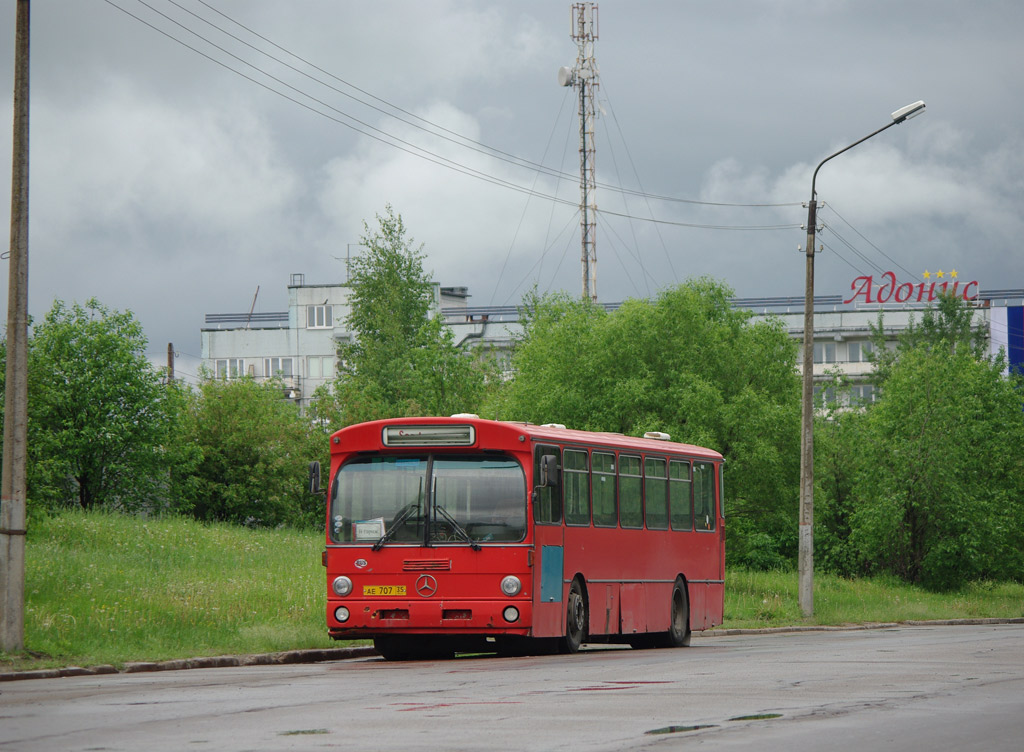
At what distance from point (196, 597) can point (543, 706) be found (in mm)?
12542

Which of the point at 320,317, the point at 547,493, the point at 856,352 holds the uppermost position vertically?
the point at 320,317

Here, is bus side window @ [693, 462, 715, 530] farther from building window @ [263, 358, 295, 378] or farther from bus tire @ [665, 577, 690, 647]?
building window @ [263, 358, 295, 378]

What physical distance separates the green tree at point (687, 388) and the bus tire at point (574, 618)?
66.4 feet

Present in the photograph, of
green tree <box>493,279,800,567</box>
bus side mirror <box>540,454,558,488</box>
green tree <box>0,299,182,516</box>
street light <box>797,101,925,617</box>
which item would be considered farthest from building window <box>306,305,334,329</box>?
bus side mirror <box>540,454,558,488</box>

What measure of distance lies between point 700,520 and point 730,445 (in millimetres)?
Answer: 17138

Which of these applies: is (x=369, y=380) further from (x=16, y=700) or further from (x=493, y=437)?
(x=16, y=700)

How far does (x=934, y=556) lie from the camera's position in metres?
49.2

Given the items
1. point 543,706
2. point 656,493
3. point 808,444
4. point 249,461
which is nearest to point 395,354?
point 249,461

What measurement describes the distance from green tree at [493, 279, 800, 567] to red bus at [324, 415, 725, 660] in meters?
20.3

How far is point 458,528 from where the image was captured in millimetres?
19797

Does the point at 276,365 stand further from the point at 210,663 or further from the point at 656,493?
the point at 210,663

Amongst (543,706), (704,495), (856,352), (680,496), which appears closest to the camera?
(543,706)

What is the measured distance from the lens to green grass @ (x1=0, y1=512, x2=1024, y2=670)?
19.8m

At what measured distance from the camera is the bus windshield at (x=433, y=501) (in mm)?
19797
